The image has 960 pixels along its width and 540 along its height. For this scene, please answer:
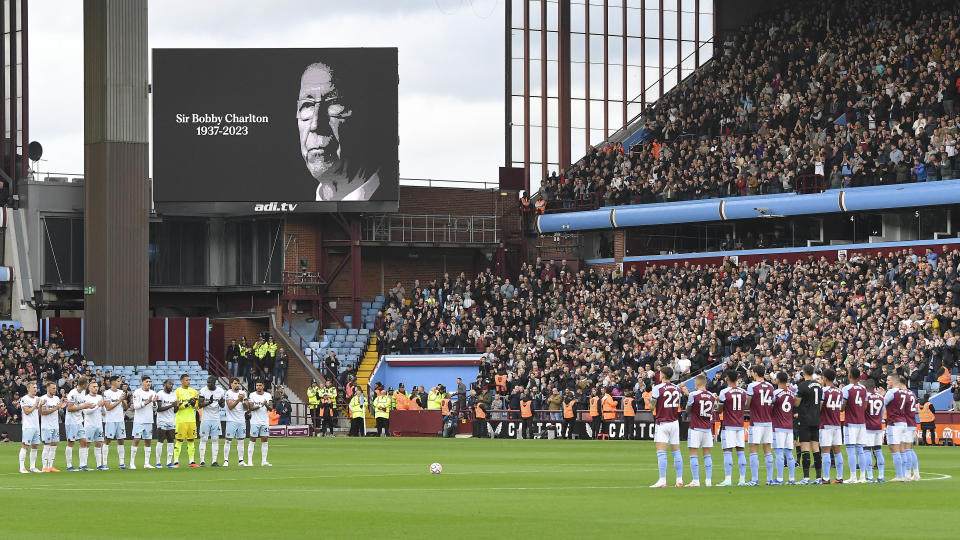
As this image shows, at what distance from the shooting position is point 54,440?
32.7 meters

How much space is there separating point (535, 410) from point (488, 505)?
3129 cm

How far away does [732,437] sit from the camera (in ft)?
82.0

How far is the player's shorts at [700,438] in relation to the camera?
2472 cm

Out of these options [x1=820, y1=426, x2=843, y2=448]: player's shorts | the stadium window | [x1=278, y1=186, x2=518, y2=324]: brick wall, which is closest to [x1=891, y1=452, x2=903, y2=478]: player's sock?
[x1=820, y1=426, x2=843, y2=448]: player's shorts

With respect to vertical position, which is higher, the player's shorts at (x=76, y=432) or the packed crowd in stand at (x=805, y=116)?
the packed crowd in stand at (x=805, y=116)

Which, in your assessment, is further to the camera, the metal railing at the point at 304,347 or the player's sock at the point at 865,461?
the metal railing at the point at 304,347

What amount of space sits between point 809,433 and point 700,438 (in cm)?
211

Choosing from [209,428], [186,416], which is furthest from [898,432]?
[186,416]

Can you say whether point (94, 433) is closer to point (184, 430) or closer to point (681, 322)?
point (184, 430)

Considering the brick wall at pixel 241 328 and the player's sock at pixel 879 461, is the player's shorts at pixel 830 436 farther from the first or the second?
the brick wall at pixel 241 328

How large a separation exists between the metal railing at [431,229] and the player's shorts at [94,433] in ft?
109

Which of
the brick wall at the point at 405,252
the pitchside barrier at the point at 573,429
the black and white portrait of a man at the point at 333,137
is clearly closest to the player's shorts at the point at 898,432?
the pitchside barrier at the point at 573,429

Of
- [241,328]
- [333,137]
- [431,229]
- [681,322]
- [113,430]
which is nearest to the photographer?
[113,430]

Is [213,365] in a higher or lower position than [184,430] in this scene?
higher
